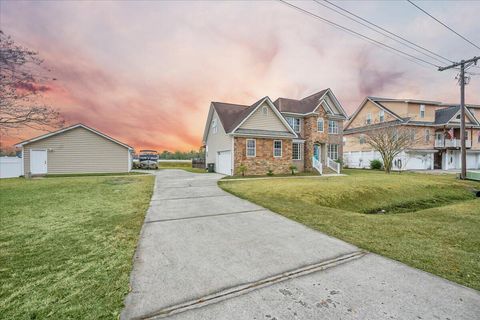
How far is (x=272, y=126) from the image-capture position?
1944cm

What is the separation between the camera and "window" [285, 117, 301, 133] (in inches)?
883

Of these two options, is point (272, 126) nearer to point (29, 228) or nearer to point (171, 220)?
point (171, 220)

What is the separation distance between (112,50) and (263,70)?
12.2m

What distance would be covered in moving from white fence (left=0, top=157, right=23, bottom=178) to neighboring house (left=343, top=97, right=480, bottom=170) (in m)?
39.7

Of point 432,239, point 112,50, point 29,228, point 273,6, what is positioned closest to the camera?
point 432,239

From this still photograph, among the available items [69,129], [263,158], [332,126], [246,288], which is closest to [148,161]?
[69,129]

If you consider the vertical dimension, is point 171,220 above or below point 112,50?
below

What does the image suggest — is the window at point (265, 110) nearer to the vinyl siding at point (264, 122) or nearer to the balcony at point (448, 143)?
the vinyl siding at point (264, 122)

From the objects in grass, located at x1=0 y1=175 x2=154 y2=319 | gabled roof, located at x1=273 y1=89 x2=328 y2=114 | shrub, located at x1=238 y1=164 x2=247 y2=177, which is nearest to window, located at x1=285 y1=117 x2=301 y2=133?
gabled roof, located at x1=273 y1=89 x2=328 y2=114

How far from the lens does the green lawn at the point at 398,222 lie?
11.4ft

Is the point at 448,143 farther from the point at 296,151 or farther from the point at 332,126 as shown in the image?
the point at 296,151

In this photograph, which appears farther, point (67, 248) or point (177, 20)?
point (177, 20)

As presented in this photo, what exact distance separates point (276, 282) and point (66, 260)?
11.2ft

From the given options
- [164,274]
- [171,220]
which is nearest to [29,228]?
[171,220]
